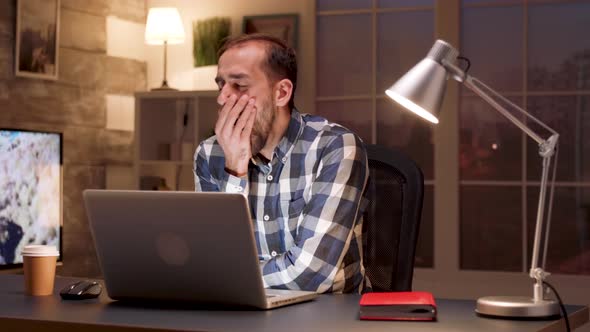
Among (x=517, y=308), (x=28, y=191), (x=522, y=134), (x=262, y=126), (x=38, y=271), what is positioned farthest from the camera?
(x=522, y=134)

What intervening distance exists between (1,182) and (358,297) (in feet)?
10.6

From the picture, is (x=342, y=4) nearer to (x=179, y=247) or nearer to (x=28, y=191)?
(x=28, y=191)

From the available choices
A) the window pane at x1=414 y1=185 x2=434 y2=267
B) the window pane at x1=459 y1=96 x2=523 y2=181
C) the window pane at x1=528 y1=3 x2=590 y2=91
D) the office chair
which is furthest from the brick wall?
the office chair

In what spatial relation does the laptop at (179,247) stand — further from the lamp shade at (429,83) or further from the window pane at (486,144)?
the window pane at (486,144)

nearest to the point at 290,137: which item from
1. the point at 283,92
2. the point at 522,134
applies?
the point at 283,92

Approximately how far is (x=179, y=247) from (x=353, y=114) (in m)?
3.85

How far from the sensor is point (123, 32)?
575cm

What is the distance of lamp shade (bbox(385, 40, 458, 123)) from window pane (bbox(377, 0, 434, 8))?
3644 mm

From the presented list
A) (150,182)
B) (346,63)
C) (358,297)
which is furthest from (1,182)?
(358,297)

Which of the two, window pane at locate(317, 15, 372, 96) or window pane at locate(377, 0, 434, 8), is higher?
window pane at locate(377, 0, 434, 8)

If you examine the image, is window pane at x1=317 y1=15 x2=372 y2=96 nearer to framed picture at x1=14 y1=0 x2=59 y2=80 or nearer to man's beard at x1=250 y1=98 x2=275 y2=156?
framed picture at x1=14 y1=0 x2=59 y2=80

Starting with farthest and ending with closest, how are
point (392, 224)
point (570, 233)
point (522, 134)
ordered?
point (522, 134) < point (570, 233) < point (392, 224)

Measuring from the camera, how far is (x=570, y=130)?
4992 mm

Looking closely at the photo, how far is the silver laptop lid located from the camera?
160cm
